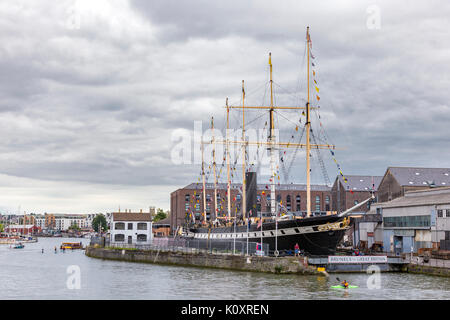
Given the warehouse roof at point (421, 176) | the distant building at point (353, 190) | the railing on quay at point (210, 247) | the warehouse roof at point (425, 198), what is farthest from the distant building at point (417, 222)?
the distant building at point (353, 190)

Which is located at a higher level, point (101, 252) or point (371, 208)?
point (371, 208)

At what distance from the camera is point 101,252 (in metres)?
87.2

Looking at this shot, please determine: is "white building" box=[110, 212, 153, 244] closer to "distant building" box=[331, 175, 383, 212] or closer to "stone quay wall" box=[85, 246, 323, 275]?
"stone quay wall" box=[85, 246, 323, 275]

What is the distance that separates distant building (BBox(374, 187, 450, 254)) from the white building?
44.1 meters

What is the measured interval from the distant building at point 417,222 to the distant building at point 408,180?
65.2 ft

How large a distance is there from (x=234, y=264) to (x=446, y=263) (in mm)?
21583

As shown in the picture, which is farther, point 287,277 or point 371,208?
point 371,208

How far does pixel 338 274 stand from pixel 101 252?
46.3m

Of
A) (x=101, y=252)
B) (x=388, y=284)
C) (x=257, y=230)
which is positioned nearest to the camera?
(x=388, y=284)

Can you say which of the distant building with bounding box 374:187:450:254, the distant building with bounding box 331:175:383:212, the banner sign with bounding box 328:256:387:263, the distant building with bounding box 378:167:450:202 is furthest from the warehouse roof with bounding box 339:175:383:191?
the banner sign with bounding box 328:256:387:263

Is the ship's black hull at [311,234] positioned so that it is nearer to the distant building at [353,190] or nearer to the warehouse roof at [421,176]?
the warehouse roof at [421,176]
